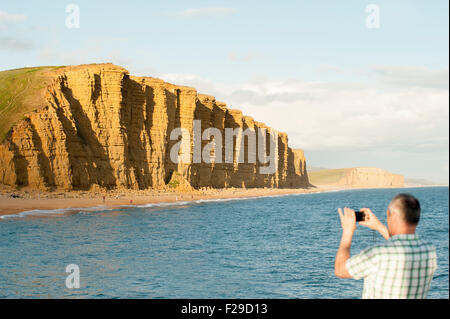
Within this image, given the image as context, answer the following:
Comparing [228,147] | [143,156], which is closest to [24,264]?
[143,156]

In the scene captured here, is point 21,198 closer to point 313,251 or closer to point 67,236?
point 67,236

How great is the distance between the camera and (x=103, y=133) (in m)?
67.8

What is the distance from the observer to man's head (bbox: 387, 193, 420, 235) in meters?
3.86

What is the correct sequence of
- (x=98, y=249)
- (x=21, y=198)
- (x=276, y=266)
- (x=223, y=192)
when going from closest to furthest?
(x=276, y=266), (x=98, y=249), (x=21, y=198), (x=223, y=192)

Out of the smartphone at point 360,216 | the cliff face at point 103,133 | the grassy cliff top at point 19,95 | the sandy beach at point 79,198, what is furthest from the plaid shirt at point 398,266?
the grassy cliff top at point 19,95

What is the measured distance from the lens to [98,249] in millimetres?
26406

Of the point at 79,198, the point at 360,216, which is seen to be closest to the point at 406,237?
the point at 360,216

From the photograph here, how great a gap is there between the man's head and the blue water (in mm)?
13603

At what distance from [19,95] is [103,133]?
12606mm

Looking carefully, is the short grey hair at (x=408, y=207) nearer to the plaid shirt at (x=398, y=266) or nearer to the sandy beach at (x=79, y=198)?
the plaid shirt at (x=398, y=266)

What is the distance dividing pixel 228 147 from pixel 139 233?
7154cm

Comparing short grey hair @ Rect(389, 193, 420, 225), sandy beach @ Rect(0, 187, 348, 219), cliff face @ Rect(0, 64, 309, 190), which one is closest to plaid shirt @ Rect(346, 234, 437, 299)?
short grey hair @ Rect(389, 193, 420, 225)

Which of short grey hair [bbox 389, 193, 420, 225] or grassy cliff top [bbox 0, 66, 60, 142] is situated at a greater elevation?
grassy cliff top [bbox 0, 66, 60, 142]

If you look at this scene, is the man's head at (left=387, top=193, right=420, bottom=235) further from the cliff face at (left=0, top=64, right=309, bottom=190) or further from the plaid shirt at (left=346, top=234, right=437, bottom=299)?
the cliff face at (left=0, top=64, right=309, bottom=190)
